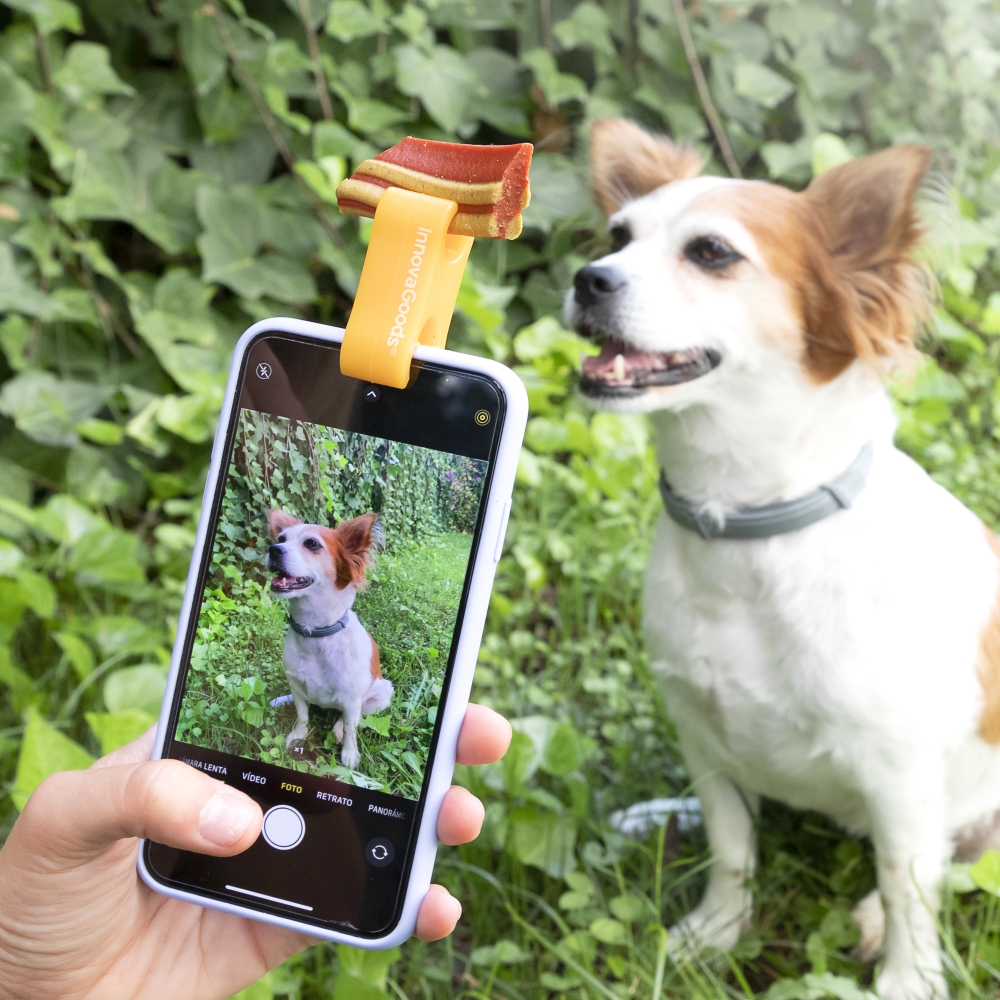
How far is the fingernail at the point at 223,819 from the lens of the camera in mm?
933

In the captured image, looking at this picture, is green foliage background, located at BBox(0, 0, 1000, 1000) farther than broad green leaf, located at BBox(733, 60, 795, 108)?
No

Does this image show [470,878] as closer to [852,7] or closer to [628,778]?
[628,778]

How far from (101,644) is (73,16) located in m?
1.44

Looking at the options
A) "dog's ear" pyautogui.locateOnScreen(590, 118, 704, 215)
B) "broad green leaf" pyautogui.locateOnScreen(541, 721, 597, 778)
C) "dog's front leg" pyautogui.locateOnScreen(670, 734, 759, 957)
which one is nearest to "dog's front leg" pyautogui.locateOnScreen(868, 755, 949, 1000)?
"dog's front leg" pyautogui.locateOnScreen(670, 734, 759, 957)

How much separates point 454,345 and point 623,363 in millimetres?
1336

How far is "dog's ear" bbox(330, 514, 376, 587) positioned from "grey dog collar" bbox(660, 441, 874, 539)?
742 millimetres

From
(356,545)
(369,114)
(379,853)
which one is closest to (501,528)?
(356,545)

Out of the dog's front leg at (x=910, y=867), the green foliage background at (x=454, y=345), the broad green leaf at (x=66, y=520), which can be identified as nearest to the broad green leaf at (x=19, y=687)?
the green foliage background at (x=454, y=345)

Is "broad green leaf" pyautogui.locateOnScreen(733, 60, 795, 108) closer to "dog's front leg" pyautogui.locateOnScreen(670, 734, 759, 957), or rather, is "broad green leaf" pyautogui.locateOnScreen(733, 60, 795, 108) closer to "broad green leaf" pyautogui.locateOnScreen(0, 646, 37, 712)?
Answer: "dog's front leg" pyautogui.locateOnScreen(670, 734, 759, 957)

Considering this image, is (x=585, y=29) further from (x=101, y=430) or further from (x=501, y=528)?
(x=501, y=528)

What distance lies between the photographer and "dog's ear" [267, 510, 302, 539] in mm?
1042

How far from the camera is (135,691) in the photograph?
Answer: 66.7 inches

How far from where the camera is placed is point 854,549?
1.52 meters

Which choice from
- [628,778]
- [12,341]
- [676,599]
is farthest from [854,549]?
[12,341]
